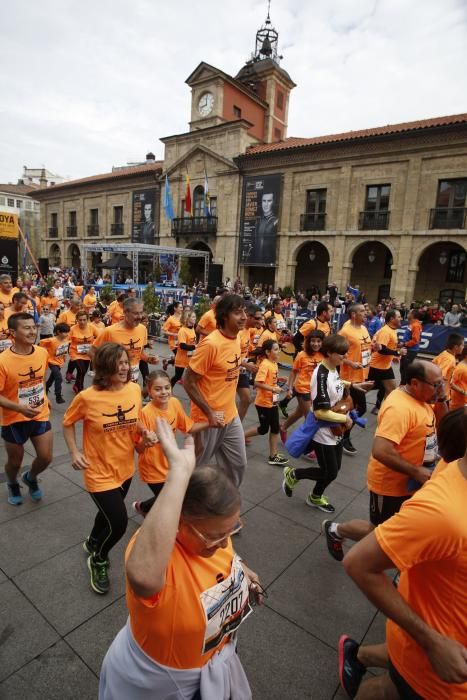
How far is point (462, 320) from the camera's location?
47.4 ft

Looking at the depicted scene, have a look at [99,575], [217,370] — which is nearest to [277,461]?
[217,370]

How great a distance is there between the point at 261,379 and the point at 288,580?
8.65 feet

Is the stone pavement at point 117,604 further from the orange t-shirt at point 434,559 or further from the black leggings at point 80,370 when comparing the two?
the black leggings at point 80,370

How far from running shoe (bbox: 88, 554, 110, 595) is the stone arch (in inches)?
991

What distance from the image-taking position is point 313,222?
2484 cm

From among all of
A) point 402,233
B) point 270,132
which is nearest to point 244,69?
point 270,132

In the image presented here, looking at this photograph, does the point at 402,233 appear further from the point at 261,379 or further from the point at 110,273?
the point at 110,273

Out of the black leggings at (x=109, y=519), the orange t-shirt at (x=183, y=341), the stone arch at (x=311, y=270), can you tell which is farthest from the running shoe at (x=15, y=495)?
the stone arch at (x=311, y=270)

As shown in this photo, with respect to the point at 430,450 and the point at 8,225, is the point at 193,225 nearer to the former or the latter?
the point at 8,225

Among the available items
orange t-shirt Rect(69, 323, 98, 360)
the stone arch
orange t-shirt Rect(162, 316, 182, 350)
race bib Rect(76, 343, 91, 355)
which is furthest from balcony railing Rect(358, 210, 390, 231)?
race bib Rect(76, 343, 91, 355)

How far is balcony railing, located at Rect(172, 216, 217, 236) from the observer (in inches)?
1141

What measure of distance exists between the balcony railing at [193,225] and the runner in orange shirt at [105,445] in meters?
27.4

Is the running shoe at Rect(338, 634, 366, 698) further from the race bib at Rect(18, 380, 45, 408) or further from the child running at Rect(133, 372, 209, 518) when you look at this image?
the race bib at Rect(18, 380, 45, 408)

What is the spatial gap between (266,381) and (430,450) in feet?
8.81
